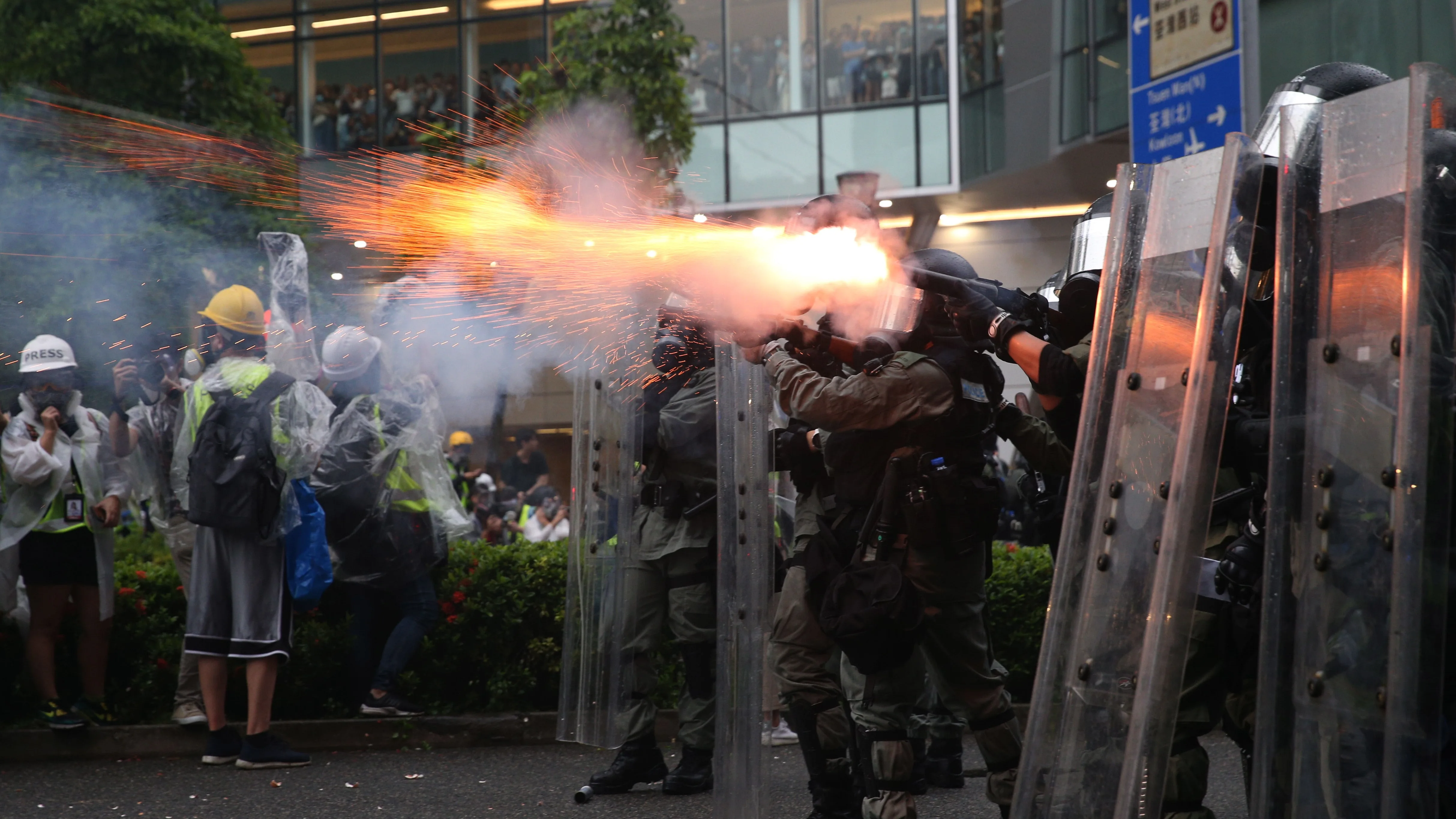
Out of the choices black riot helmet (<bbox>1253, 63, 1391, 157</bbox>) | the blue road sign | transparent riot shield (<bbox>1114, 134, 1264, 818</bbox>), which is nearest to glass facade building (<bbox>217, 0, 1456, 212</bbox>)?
the blue road sign

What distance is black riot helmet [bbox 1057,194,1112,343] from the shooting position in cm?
384

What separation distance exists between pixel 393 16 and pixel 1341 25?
14.6 m

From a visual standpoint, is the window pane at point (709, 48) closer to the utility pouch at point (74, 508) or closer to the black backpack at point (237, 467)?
the utility pouch at point (74, 508)

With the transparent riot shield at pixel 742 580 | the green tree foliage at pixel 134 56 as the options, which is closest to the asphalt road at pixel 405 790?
the transparent riot shield at pixel 742 580

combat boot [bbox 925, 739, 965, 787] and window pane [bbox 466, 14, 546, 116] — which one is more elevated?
window pane [bbox 466, 14, 546, 116]

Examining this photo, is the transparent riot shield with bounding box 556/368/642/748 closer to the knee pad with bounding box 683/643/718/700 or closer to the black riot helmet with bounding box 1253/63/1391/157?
the knee pad with bounding box 683/643/718/700

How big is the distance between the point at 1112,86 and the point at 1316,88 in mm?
13162

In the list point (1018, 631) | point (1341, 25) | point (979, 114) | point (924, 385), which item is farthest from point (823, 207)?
point (979, 114)

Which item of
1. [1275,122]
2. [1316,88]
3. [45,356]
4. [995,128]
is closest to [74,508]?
[45,356]

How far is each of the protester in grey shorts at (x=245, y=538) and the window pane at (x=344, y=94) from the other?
1423cm

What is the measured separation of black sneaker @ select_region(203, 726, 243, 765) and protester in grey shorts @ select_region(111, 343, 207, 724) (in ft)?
2.16

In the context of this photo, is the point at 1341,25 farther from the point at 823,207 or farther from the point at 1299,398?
the point at 1299,398

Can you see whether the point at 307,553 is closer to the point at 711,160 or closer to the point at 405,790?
the point at 405,790

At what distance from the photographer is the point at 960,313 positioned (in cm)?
367
